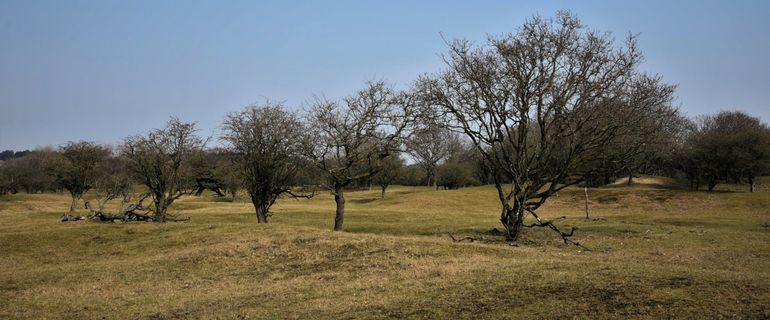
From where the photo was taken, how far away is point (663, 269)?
13273 millimetres

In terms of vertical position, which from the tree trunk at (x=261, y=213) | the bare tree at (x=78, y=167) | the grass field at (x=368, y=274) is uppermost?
the bare tree at (x=78, y=167)

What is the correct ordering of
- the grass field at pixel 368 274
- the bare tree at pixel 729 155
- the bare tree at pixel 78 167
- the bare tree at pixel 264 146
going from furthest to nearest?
the bare tree at pixel 729 155, the bare tree at pixel 78 167, the bare tree at pixel 264 146, the grass field at pixel 368 274

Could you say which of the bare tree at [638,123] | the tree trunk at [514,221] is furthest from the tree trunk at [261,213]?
the bare tree at [638,123]

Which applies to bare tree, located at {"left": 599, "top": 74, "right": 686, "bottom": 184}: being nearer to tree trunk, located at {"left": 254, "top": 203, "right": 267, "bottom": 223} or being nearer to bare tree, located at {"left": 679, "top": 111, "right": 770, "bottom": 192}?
tree trunk, located at {"left": 254, "top": 203, "right": 267, "bottom": 223}

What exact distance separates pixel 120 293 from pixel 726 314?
48.9 feet

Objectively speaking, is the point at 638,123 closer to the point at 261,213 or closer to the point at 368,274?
the point at 368,274

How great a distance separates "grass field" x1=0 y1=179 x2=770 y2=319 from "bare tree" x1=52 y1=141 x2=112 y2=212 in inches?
969

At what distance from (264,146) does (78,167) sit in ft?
99.6

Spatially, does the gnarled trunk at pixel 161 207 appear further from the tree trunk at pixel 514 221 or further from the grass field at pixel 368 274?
the tree trunk at pixel 514 221

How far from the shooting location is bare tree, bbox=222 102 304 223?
1303 inches

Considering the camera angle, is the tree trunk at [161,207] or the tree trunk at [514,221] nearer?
the tree trunk at [514,221]

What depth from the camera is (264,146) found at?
3362cm

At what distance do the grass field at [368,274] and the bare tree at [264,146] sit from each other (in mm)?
6933

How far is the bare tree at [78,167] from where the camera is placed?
53.6m
